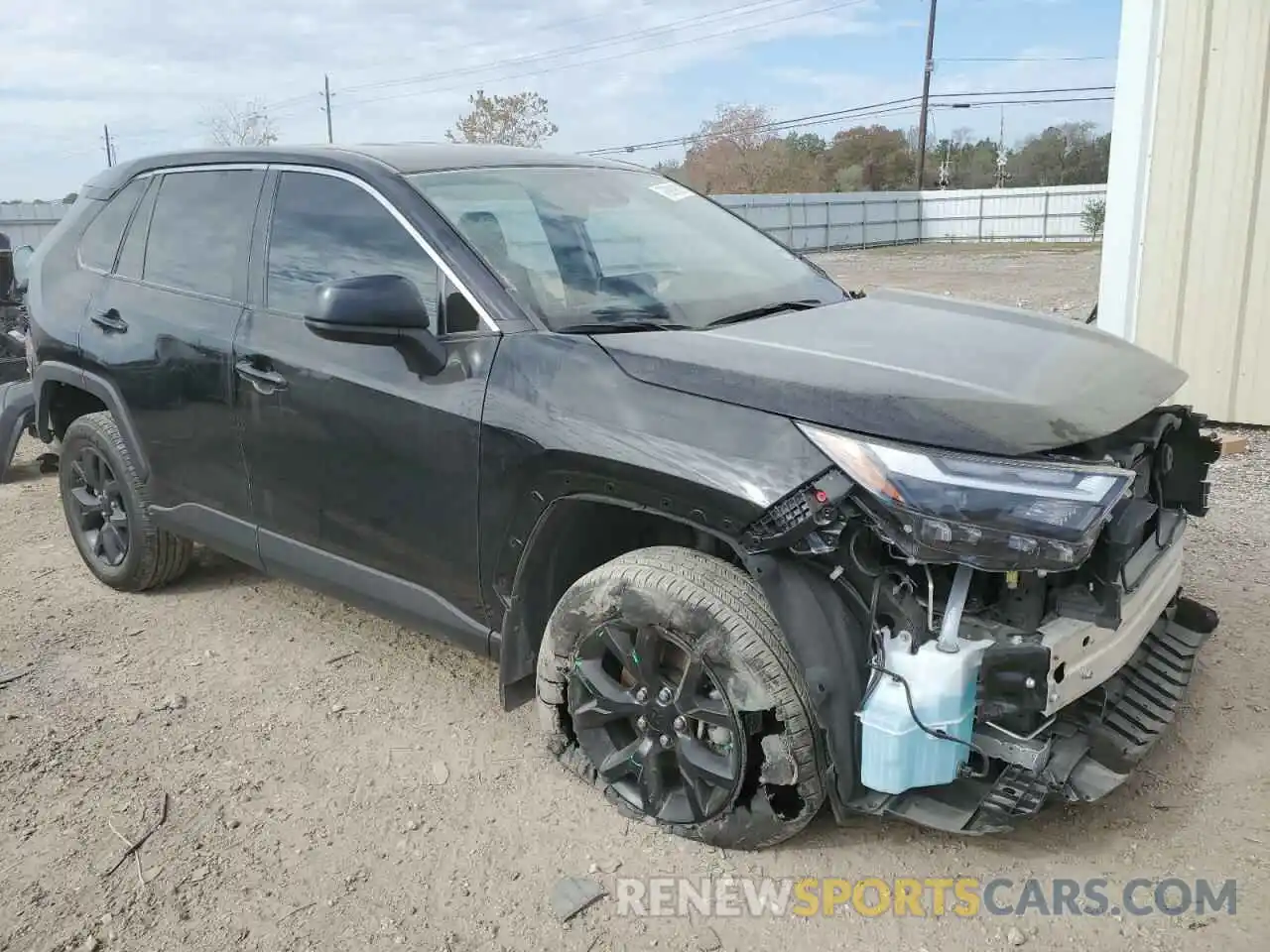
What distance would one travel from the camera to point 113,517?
4516 mm

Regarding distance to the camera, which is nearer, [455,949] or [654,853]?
[455,949]

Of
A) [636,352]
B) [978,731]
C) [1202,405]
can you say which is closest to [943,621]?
[978,731]

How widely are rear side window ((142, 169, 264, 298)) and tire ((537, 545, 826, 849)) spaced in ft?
6.05

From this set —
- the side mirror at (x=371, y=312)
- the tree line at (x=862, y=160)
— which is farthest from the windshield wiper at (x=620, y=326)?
the tree line at (x=862, y=160)

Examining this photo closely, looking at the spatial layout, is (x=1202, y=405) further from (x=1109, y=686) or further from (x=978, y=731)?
(x=978, y=731)

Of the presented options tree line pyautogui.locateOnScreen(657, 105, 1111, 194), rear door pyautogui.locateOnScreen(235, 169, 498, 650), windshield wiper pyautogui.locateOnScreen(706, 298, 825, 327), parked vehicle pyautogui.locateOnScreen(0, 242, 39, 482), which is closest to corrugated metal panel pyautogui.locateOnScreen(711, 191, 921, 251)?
tree line pyautogui.locateOnScreen(657, 105, 1111, 194)

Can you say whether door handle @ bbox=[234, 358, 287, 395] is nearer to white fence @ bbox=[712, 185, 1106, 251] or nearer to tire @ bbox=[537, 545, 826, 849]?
tire @ bbox=[537, 545, 826, 849]

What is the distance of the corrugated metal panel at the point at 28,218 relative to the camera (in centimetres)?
3241

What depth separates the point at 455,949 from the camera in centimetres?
243

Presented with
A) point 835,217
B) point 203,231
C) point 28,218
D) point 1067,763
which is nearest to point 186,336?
point 203,231

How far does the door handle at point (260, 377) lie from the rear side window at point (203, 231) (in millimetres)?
290

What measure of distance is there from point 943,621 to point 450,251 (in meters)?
1.72

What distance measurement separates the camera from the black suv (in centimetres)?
232

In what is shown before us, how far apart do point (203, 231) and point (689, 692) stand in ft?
8.59
